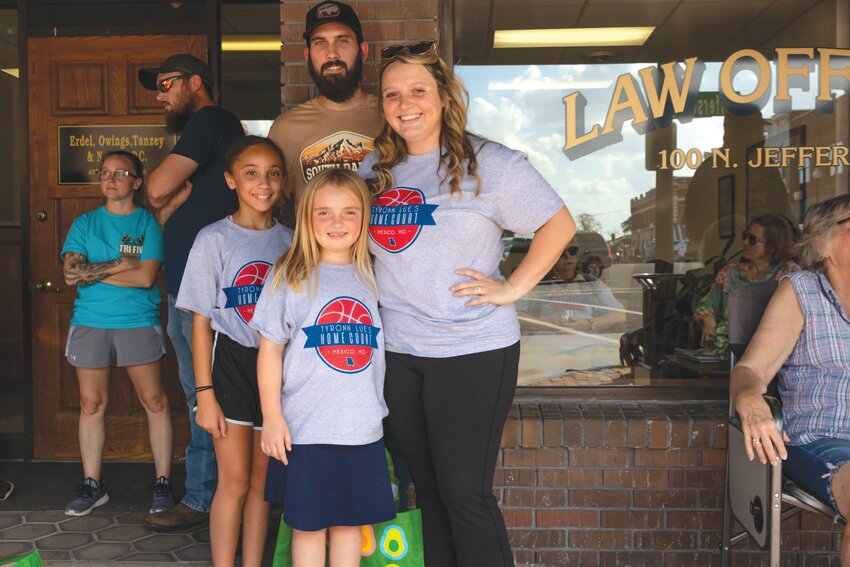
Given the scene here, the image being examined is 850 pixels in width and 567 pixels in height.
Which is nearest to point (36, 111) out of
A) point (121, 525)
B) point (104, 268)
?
point (104, 268)

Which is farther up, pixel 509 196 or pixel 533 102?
pixel 533 102

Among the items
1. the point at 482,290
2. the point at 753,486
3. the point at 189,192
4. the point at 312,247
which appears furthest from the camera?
the point at 189,192

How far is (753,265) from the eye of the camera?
4.20m

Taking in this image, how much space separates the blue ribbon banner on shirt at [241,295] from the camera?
269cm

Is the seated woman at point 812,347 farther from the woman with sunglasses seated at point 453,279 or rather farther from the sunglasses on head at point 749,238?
the sunglasses on head at point 749,238

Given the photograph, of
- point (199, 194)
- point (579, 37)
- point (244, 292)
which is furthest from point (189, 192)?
point (579, 37)

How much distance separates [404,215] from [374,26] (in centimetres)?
129

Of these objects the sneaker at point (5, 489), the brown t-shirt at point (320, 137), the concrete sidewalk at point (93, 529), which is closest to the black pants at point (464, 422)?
the brown t-shirt at point (320, 137)

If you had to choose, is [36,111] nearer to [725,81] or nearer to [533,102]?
[533,102]

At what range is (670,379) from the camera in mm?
3740

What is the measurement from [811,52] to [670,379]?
175 centimetres

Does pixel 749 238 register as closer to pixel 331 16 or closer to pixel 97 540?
pixel 331 16

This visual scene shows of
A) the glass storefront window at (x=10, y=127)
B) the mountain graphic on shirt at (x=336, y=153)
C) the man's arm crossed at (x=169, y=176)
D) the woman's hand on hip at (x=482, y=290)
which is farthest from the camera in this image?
the glass storefront window at (x=10, y=127)

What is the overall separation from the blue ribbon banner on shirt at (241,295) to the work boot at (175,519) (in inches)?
54.8
